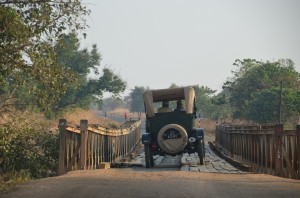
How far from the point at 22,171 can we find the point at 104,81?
41260 millimetres

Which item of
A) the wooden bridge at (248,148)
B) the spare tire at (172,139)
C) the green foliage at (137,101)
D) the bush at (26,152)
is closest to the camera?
the wooden bridge at (248,148)

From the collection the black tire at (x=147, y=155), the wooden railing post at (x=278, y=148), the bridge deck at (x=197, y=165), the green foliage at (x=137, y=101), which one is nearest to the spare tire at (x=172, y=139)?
the black tire at (x=147, y=155)

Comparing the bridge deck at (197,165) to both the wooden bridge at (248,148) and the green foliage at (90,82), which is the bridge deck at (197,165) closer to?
the wooden bridge at (248,148)

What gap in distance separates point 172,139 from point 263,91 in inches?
1498

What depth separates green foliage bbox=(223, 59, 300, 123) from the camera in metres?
49.2

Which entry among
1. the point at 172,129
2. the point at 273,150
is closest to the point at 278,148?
the point at 273,150

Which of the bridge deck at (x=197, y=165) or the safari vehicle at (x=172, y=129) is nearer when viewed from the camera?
the bridge deck at (x=197, y=165)

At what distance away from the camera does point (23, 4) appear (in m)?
12.0

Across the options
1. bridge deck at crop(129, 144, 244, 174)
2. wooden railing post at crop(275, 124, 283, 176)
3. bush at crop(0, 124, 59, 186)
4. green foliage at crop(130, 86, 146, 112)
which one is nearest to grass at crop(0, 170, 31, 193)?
bush at crop(0, 124, 59, 186)

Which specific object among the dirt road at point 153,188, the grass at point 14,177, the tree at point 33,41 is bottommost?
the grass at point 14,177

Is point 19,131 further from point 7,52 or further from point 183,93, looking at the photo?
point 183,93

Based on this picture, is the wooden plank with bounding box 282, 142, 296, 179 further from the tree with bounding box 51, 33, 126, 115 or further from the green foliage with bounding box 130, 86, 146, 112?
the green foliage with bounding box 130, 86, 146, 112

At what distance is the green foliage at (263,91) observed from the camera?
49188mm

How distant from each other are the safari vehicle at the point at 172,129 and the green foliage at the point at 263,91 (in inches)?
1396
